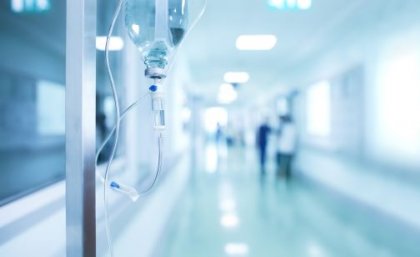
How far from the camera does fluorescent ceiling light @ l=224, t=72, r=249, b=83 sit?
8.75m

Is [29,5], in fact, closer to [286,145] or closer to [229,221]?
[229,221]

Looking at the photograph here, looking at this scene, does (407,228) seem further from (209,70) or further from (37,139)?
(209,70)

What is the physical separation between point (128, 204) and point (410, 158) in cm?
269

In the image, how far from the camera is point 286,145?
621 centimetres

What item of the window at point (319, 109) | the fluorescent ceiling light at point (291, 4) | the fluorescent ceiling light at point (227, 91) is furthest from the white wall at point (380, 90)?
the fluorescent ceiling light at point (227, 91)

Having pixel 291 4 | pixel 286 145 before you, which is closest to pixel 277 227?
pixel 291 4

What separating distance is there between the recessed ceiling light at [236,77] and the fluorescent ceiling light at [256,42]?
2.89 m

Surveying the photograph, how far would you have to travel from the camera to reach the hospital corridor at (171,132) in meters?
0.95

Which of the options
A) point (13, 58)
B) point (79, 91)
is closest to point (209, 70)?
point (13, 58)

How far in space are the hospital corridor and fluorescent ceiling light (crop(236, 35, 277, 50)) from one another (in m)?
0.04

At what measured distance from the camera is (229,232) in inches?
121

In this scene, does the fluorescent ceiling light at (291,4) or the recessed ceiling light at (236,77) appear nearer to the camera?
the fluorescent ceiling light at (291,4)

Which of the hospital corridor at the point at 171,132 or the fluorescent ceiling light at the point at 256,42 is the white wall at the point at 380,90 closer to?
the hospital corridor at the point at 171,132

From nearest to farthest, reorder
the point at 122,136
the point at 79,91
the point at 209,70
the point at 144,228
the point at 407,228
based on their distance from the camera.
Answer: the point at 79,91, the point at 144,228, the point at 122,136, the point at 407,228, the point at 209,70
